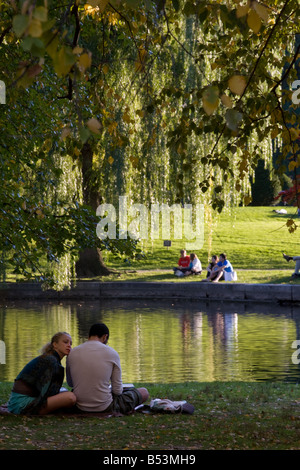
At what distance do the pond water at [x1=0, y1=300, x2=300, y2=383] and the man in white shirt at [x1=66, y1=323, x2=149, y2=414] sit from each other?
4109 mm

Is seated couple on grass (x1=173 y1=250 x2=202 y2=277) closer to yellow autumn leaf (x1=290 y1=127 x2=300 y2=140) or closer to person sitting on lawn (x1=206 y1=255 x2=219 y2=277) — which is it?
person sitting on lawn (x1=206 y1=255 x2=219 y2=277)

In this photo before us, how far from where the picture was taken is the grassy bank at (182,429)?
650 cm

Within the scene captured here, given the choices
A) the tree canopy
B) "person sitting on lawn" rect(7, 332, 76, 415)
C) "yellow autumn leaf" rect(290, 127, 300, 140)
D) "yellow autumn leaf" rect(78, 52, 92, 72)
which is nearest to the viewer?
"yellow autumn leaf" rect(78, 52, 92, 72)

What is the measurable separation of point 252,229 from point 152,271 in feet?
31.9

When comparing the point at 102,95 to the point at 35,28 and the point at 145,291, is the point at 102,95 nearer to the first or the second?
the point at 35,28

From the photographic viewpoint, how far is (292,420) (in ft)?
25.1

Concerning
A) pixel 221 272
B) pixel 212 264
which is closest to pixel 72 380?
pixel 221 272

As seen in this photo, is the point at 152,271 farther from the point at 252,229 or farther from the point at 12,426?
the point at 12,426

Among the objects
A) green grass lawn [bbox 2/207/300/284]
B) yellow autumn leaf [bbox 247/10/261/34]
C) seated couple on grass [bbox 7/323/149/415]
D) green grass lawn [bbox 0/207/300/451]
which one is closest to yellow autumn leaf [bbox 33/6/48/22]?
yellow autumn leaf [bbox 247/10/261/34]

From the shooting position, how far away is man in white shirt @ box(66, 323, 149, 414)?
7969mm

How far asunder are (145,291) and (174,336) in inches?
314

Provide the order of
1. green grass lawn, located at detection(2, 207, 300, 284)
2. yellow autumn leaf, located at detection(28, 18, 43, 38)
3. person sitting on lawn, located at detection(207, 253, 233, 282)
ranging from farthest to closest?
1. green grass lawn, located at detection(2, 207, 300, 284)
2. person sitting on lawn, located at detection(207, 253, 233, 282)
3. yellow autumn leaf, located at detection(28, 18, 43, 38)

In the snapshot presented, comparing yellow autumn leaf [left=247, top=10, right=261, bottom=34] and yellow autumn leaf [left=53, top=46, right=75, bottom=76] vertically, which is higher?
yellow autumn leaf [left=247, top=10, right=261, bottom=34]
